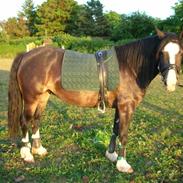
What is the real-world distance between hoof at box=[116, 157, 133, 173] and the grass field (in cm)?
8

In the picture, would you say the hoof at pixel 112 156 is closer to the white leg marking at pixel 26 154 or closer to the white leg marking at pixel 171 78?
the white leg marking at pixel 26 154

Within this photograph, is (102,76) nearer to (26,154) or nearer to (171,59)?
(171,59)

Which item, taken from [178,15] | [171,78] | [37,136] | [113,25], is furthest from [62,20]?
[171,78]

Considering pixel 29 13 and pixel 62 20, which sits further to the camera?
pixel 29 13

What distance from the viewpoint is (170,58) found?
154 inches

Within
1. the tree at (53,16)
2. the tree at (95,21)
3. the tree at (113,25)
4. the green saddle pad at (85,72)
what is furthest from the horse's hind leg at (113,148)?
the tree at (53,16)

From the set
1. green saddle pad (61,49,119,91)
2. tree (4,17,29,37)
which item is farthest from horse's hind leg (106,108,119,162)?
tree (4,17,29,37)

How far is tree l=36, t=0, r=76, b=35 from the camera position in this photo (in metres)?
55.1

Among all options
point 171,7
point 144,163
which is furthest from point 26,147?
point 171,7

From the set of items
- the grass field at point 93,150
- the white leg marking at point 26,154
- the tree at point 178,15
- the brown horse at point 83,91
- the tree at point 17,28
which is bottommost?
the grass field at point 93,150

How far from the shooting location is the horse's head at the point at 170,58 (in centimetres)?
388

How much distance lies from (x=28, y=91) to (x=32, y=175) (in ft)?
4.15

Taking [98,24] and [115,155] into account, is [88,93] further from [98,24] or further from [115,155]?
[98,24]

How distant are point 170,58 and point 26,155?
2.69 m
